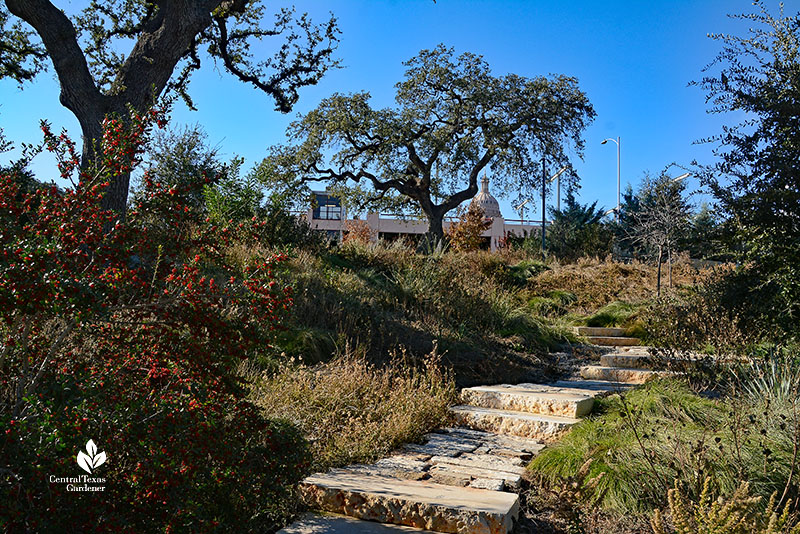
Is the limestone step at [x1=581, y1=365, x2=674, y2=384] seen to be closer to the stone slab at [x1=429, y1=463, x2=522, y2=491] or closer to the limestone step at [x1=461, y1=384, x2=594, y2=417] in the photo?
the limestone step at [x1=461, y1=384, x2=594, y2=417]

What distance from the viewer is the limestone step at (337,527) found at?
107 inches

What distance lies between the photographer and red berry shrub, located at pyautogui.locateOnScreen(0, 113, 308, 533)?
6.43 feet

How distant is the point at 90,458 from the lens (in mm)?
2062

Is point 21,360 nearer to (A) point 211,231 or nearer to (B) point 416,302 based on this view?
(A) point 211,231

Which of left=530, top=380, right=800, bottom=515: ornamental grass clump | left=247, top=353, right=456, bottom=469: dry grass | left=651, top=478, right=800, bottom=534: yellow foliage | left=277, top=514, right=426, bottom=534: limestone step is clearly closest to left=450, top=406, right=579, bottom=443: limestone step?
left=247, top=353, right=456, bottom=469: dry grass

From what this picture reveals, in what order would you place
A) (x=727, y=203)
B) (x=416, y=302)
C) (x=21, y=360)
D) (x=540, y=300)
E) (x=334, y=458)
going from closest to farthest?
(x=21, y=360), (x=334, y=458), (x=727, y=203), (x=416, y=302), (x=540, y=300)

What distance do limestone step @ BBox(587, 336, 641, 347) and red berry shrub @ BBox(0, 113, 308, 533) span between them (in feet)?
26.4

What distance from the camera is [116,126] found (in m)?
2.79

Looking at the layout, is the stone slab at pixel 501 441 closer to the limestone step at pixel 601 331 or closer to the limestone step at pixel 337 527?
the limestone step at pixel 337 527

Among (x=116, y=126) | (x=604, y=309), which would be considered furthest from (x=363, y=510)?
(x=604, y=309)

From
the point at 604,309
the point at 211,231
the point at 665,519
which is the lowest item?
the point at 665,519

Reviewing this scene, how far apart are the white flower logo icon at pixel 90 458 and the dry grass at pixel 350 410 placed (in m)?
1.39

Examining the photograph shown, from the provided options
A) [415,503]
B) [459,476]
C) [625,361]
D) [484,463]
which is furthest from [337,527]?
[625,361]

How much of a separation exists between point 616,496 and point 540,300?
399 inches
